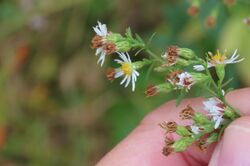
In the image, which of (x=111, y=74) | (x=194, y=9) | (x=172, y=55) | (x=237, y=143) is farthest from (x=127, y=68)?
(x=194, y=9)

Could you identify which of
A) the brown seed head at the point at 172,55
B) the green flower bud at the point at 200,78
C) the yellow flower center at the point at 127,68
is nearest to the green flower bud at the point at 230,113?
the green flower bud at the point at 200,78

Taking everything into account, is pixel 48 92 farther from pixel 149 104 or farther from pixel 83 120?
pixel 149 104

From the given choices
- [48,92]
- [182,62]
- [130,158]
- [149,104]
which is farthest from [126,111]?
[182,62]

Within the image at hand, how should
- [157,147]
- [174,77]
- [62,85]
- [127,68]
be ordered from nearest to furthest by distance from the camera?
[174,77], [127,68], [157,147], [62,85]

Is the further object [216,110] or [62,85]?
[62,85]

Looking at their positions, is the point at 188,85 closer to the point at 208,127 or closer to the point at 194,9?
the point at 208,127

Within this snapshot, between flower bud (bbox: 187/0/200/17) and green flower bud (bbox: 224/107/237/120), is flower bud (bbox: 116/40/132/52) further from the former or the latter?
flower bud (bbox: 187/0/200/17)

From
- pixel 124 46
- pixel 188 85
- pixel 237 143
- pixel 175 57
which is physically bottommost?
Result: pixel 237 143
